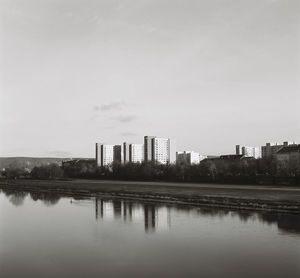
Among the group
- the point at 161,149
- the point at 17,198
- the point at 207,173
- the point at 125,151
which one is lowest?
the point at 17,198

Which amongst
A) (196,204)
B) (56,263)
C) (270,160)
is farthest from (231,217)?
(270,160)

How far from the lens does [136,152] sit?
445 feet

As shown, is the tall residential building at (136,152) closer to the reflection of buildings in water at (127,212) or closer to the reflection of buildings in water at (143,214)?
the reflection of buildings in water at (143,214)

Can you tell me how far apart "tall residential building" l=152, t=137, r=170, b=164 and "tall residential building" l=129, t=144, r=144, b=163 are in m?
9.18

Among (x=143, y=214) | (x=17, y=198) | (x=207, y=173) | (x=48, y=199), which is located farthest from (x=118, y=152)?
(x=143, y=214)

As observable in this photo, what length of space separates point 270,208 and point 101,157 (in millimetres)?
116030

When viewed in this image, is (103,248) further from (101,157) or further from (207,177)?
(101,157)

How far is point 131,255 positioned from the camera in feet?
46.2

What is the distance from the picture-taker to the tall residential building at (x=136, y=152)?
13350cm

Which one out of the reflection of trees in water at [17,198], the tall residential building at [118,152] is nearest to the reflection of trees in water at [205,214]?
the reflection of trees in water at [17,198]

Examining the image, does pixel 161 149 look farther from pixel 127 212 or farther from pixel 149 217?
pixel 149 217

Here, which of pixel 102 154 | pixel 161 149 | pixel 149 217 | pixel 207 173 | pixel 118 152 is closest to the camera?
pixel 149 217

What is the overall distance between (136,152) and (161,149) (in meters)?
12.4

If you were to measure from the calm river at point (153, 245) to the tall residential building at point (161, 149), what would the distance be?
94157 millimetres
